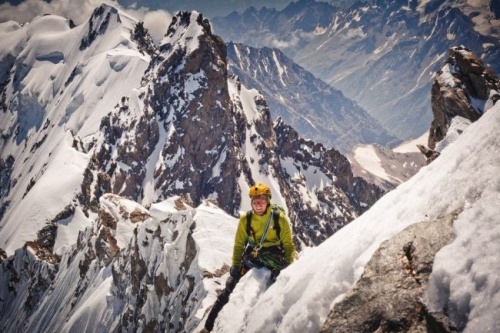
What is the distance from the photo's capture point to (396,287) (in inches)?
219

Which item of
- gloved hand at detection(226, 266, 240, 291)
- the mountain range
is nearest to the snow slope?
the mountain range

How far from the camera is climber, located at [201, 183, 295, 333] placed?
996cm

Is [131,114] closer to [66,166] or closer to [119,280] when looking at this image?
[66,166]

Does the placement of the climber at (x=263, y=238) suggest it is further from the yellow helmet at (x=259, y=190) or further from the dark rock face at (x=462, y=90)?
the dark rock face at (x=462, y=90)

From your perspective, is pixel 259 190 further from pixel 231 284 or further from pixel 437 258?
pixel 437 258

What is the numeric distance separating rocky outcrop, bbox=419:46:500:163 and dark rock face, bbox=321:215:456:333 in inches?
1020

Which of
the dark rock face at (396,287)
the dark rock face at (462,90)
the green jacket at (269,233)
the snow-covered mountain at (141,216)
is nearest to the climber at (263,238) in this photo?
the green jacket at (269,233)

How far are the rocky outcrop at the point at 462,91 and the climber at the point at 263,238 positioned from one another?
23.4 meters

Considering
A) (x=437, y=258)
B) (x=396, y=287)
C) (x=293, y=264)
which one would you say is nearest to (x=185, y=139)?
(x=293, y=264)

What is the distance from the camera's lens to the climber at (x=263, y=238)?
9.96 meters

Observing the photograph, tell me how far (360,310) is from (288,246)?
4.40 m

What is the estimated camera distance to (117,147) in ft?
620

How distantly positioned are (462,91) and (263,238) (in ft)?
97.7

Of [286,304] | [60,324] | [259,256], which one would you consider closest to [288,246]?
[259,256]
